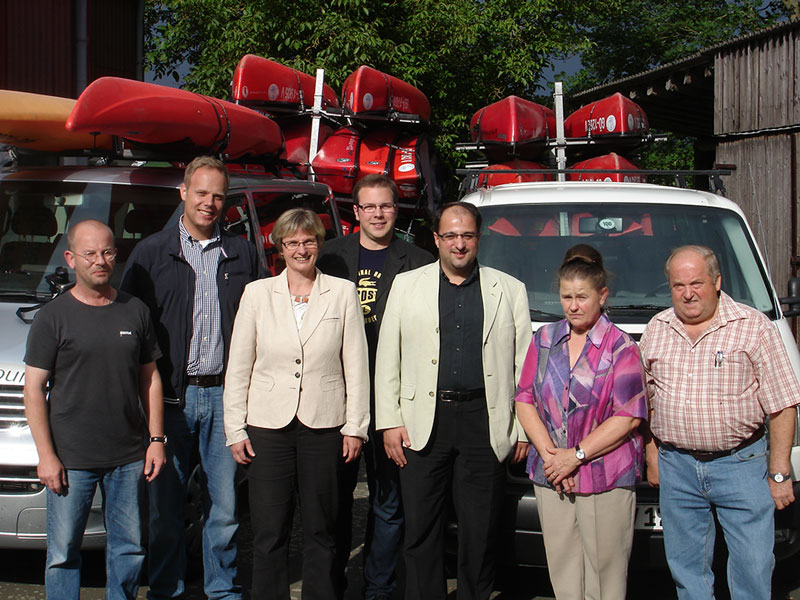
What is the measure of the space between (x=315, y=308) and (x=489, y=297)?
30.6 inches

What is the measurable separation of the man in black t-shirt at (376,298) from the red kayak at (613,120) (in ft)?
18.3

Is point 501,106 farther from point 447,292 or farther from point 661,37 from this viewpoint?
point 661,37

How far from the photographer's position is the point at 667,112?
1656 centimetres

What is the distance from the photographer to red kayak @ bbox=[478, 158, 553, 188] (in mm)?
8352

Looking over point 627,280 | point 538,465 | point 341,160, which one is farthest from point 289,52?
point 538,465

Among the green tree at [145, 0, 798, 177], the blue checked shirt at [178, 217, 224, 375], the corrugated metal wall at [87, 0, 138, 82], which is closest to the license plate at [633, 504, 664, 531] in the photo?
the blue checked shirt at [178, 217, 224, 375]

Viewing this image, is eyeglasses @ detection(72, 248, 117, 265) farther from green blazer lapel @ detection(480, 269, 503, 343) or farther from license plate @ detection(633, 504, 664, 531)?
license plate @ detection(633, 504, 664, 531)

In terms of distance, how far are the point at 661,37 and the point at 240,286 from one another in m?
24.4

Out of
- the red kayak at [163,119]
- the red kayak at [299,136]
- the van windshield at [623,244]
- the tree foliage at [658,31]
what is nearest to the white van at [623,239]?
the van windshield at [623,244]

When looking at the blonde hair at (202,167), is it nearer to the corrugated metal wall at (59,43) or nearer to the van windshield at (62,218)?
the van windshield at (62,218)

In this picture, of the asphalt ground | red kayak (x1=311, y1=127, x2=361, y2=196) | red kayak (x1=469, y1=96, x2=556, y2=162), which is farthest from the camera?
red kayak (x1=469, y1=96, x2=556, y2=162)

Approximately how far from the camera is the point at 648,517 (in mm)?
4082

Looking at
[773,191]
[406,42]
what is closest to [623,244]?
[773,191]

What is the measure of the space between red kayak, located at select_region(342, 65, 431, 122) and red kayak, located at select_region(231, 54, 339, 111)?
1.37ft
